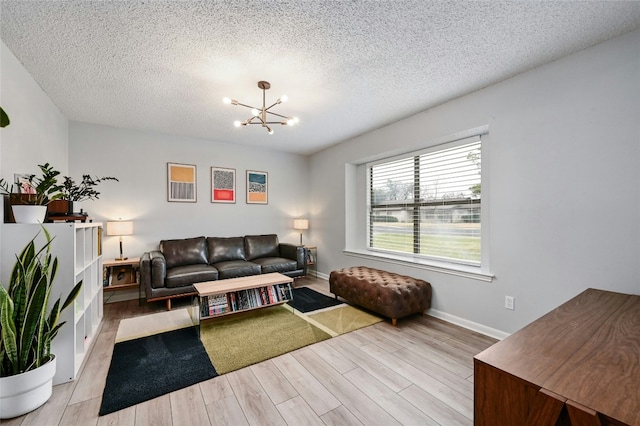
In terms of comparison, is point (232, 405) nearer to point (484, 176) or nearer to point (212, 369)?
point (212, 369)

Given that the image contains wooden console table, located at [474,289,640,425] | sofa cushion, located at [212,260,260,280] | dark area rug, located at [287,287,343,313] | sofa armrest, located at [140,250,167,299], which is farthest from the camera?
sofa cushion, located at [212,260,260,280]

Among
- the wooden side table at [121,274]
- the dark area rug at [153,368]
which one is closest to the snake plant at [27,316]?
the dark area rug at [153,368]

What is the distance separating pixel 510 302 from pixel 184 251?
164 inches

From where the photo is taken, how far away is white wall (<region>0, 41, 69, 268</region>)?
2031 mm

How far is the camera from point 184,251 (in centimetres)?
409

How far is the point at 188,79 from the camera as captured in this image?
101 inches

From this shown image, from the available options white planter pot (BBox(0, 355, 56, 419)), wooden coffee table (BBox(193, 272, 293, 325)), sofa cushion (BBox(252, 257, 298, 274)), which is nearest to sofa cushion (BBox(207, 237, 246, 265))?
sofa cushion (BBox(252, 257, 298, 274))

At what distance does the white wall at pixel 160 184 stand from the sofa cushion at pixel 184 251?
0.32 metres

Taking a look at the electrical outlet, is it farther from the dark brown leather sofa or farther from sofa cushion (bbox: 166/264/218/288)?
sofa cushion (bbox: 166/264/218/288)

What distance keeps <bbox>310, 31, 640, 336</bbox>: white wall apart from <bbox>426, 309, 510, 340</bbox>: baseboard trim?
11mm

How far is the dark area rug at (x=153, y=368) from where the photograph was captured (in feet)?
5.90

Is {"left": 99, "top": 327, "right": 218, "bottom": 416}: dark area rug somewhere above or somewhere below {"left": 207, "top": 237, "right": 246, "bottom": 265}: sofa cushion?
below

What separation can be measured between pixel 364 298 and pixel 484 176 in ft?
6.23

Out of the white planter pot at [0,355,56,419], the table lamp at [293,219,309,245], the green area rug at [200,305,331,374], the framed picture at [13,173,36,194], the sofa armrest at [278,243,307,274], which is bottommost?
the green area rug at [200,305,331,374]
